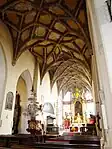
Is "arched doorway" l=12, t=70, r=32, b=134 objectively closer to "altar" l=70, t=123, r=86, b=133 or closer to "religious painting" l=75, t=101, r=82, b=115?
"altar" l=70, t=123, r=86, b=133

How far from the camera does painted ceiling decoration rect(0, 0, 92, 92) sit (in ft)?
27.7

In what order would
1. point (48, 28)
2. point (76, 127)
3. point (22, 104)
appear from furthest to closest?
1. point (76, 127)
2. point (22, 104)
3. point (48, 28)

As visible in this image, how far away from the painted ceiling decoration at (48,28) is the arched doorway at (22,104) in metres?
1.59

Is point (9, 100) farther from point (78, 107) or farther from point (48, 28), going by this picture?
point (78, 107)

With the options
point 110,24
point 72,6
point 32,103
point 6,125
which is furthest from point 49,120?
point 110,24

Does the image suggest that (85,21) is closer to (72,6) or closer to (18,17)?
(72,6)

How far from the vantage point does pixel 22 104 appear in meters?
13.1

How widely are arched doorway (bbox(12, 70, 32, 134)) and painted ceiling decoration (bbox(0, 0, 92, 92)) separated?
1.59 metres

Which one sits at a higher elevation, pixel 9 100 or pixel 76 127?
pixel 9 100

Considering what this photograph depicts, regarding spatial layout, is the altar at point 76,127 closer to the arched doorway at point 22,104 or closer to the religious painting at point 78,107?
the religious painting at point 78,107

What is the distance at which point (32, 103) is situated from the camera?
1005cm

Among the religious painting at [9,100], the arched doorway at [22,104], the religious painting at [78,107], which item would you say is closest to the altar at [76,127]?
the religious painting at [78,107]

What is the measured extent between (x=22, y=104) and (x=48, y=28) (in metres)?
6.29

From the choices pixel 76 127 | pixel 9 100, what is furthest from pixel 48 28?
pixel 76 127
